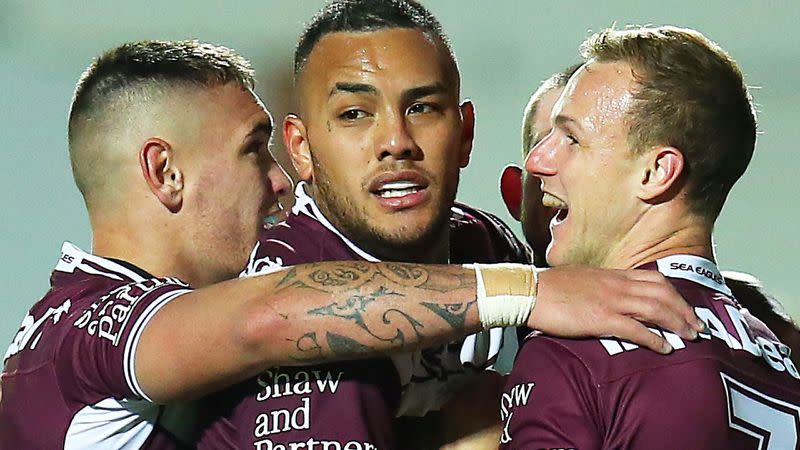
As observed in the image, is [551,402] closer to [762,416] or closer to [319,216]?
[762,416]

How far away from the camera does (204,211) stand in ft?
11.0

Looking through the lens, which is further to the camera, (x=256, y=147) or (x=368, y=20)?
(x=256, y=147)

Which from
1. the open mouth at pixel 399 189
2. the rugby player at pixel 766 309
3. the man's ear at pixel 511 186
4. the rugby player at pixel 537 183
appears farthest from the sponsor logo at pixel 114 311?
the rugby player at pixel 766 309

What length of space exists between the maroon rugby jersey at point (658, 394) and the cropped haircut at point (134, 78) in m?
1.27

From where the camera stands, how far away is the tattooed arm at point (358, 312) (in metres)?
2.47

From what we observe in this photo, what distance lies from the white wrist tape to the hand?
0.7 inches

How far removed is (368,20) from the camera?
116 inches

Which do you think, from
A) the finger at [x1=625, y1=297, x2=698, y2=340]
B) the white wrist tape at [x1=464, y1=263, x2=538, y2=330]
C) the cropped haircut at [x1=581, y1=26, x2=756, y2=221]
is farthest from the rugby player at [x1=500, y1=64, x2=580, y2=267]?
the finger at [x1=625, y1=297, x2=698, y2=340]

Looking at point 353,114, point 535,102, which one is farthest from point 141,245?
point 535,102

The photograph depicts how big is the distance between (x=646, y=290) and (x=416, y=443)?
660 mm

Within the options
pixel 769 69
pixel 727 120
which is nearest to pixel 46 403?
pixel 727 120

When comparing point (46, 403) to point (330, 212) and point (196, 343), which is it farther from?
point (330, 212)

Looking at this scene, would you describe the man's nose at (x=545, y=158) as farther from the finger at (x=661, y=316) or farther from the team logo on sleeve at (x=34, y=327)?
the team logo on sleeve at (x=34, y=327)

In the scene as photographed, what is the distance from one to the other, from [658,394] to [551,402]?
0.19 m
